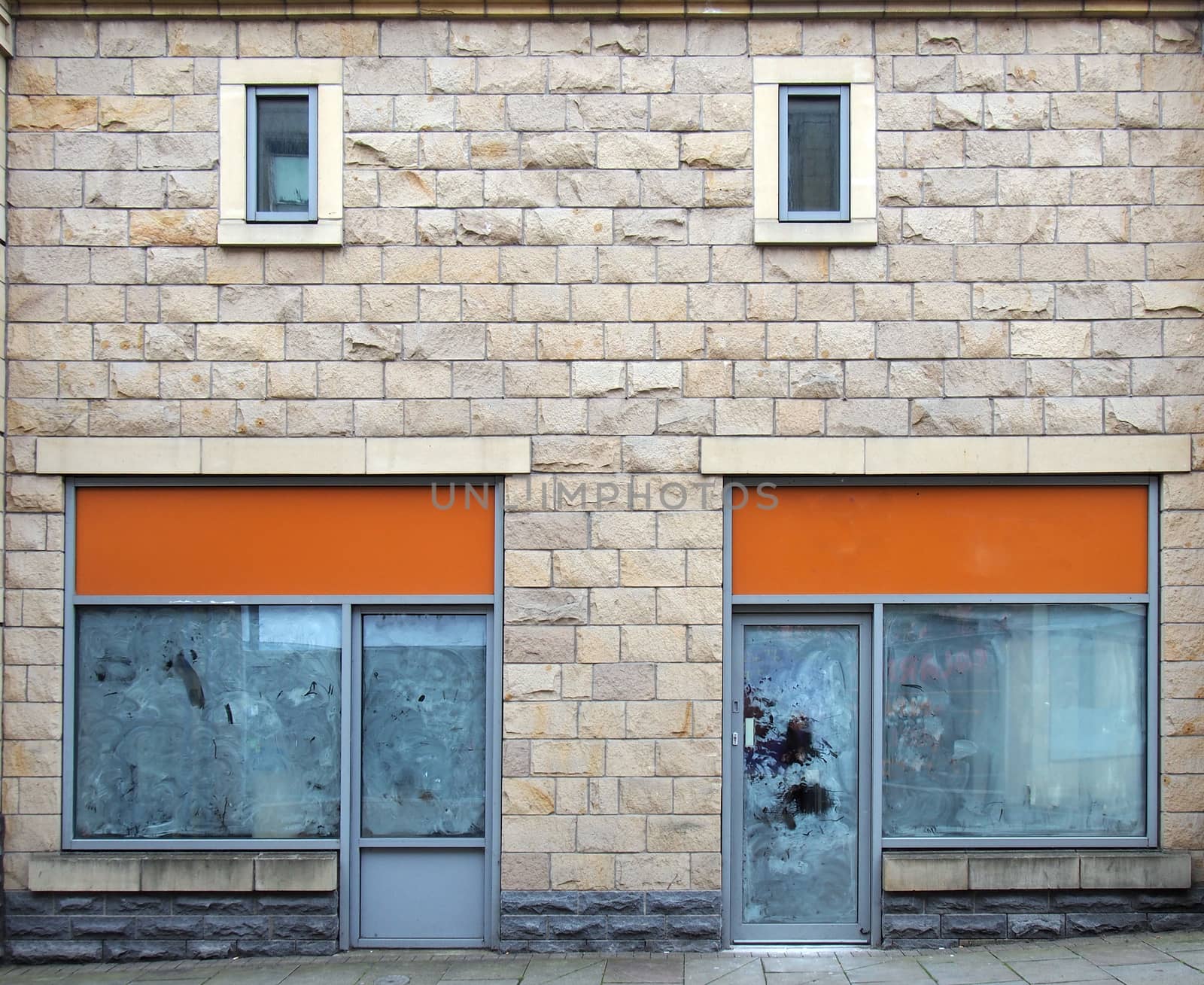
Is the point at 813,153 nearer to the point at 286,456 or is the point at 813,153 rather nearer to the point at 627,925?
the point at 286,456

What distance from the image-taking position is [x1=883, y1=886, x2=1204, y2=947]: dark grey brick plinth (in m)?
6.45

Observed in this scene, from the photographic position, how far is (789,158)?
664 centimetres

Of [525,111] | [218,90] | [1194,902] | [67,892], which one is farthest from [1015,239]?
[67,892]

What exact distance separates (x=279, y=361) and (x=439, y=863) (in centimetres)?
350

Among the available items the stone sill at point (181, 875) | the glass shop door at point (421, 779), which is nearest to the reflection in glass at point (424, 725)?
the glass shop door at point (421, 779)

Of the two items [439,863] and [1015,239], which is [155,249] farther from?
[1015,239]

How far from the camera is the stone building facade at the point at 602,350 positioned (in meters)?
6.46

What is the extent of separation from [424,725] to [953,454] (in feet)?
13.0

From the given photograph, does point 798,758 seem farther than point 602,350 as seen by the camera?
Yes

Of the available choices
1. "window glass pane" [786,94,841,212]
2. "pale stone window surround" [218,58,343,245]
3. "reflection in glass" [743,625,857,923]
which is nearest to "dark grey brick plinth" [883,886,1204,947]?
"reflection in glass" [743,625,857,923]

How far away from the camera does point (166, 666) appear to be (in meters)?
6.66

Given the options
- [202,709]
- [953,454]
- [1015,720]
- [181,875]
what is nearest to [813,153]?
[953,454]

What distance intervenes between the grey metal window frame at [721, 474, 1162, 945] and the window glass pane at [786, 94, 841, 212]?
187 centimetres

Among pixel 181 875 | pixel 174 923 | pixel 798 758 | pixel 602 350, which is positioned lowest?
pixel 174 923
